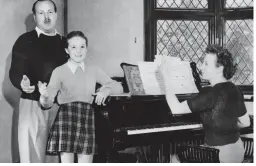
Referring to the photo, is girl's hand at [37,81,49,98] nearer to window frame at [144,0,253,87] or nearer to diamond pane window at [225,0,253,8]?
window frame at [144,0,253,87]

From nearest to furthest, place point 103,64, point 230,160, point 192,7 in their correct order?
point 230,160, point 103,64, point 192,7

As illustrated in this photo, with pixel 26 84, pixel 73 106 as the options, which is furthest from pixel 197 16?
pixel 26 84

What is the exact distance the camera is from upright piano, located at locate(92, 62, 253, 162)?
2.64 meters

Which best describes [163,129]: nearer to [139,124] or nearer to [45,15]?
[139,124]

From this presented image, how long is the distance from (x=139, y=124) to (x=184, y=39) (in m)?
2.05

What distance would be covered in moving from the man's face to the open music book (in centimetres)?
69

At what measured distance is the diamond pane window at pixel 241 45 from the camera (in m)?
4.39

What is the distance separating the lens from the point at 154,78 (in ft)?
9.38

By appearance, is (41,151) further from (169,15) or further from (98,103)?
(169,15)

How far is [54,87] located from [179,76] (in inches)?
43.7

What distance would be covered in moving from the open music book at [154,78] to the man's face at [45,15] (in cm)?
69

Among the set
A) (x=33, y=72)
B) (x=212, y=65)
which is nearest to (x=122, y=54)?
(x=33, y=72)

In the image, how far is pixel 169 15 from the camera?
4484 mm

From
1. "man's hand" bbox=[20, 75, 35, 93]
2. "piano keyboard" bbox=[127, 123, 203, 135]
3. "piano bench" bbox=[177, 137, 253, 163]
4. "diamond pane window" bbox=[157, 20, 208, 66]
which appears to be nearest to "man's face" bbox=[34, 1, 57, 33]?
"man's hand" bbox=[20, 75, 35, 93]
